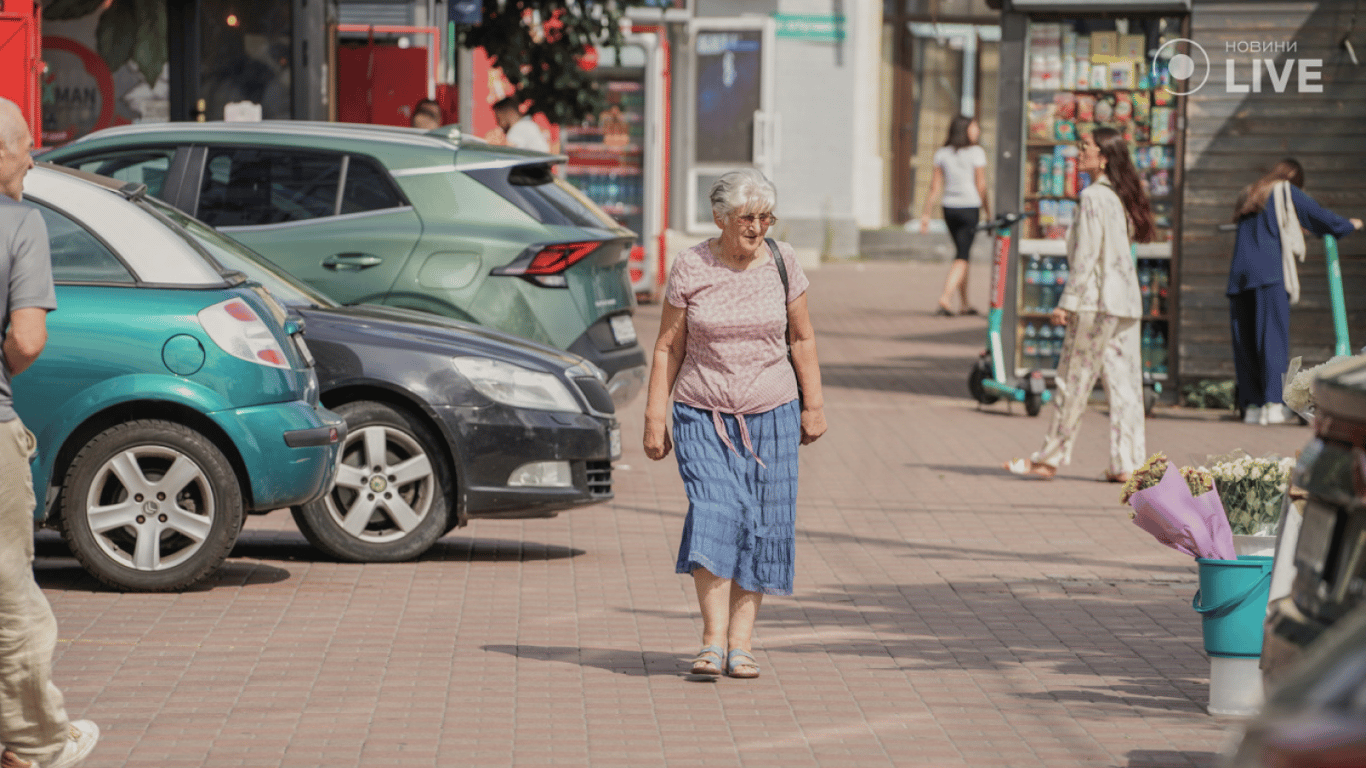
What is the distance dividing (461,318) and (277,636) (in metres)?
3.57

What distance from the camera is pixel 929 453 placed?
512 inches

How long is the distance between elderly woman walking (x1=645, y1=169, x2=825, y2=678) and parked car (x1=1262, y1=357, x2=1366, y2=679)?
104 inches

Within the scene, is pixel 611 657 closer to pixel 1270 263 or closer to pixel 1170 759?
pixel 1170 759

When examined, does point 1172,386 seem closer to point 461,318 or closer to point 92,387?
point 461,318

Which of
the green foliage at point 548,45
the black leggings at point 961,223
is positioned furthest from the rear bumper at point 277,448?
the black leggings at point 961,223

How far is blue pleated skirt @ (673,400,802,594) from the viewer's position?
21.7 ft

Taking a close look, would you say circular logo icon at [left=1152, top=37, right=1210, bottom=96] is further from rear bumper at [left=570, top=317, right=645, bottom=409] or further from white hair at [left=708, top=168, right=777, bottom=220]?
white hair at [left=708, top=168, right=777, bottom=220]

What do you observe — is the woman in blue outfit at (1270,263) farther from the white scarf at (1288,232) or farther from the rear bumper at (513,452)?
the rear bumper at (513,452)

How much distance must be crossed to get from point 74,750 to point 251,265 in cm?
405

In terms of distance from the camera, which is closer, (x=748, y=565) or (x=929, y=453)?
(x=748, y=565)

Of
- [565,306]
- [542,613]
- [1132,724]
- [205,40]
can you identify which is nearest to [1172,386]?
[565,306]

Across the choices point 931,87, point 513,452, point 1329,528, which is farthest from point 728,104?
point 1329,528

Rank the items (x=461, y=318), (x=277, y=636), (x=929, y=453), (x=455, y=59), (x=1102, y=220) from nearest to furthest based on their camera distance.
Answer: (x=277, y=636)
(x=461, y=318)
(x=1102, y=220)
(x=929, y=453)
(x=455, y=59)

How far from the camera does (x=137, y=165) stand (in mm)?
10719
